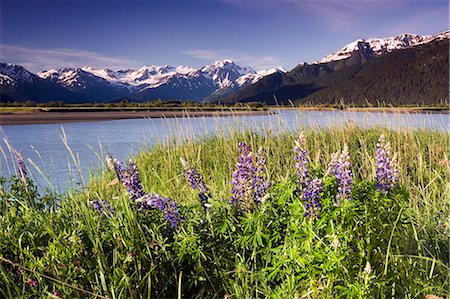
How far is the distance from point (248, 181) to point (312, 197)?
0.43 m

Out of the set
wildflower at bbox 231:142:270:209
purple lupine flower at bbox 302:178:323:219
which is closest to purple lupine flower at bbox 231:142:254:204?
wildflower at bbox 231:142:270:209

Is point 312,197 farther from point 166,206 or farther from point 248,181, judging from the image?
point 166,206

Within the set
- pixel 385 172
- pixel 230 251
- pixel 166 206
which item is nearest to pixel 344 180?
pixel 385 172

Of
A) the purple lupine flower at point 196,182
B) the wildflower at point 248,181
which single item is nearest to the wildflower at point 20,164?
the purple lupine flower at point 196,182

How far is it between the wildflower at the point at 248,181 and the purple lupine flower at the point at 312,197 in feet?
0.97

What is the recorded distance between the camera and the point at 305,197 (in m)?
2.42

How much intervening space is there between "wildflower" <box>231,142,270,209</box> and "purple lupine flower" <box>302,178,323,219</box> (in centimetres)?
30

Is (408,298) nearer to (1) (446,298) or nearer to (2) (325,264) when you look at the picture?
(1) (446,298)

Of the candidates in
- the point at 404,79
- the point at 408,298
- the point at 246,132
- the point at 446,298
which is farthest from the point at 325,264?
the point at 404,79

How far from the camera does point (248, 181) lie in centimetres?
268

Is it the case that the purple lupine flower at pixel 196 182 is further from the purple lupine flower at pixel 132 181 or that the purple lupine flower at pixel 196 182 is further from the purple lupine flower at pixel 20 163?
the purple lupine flower at pixel 20 163

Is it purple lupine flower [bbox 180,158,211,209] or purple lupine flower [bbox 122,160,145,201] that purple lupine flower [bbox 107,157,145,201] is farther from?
purple lupine flower [bbox 180,158,211,209]

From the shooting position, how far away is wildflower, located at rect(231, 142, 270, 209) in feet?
8.61

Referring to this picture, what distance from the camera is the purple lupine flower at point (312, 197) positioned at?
2389 millimetres
